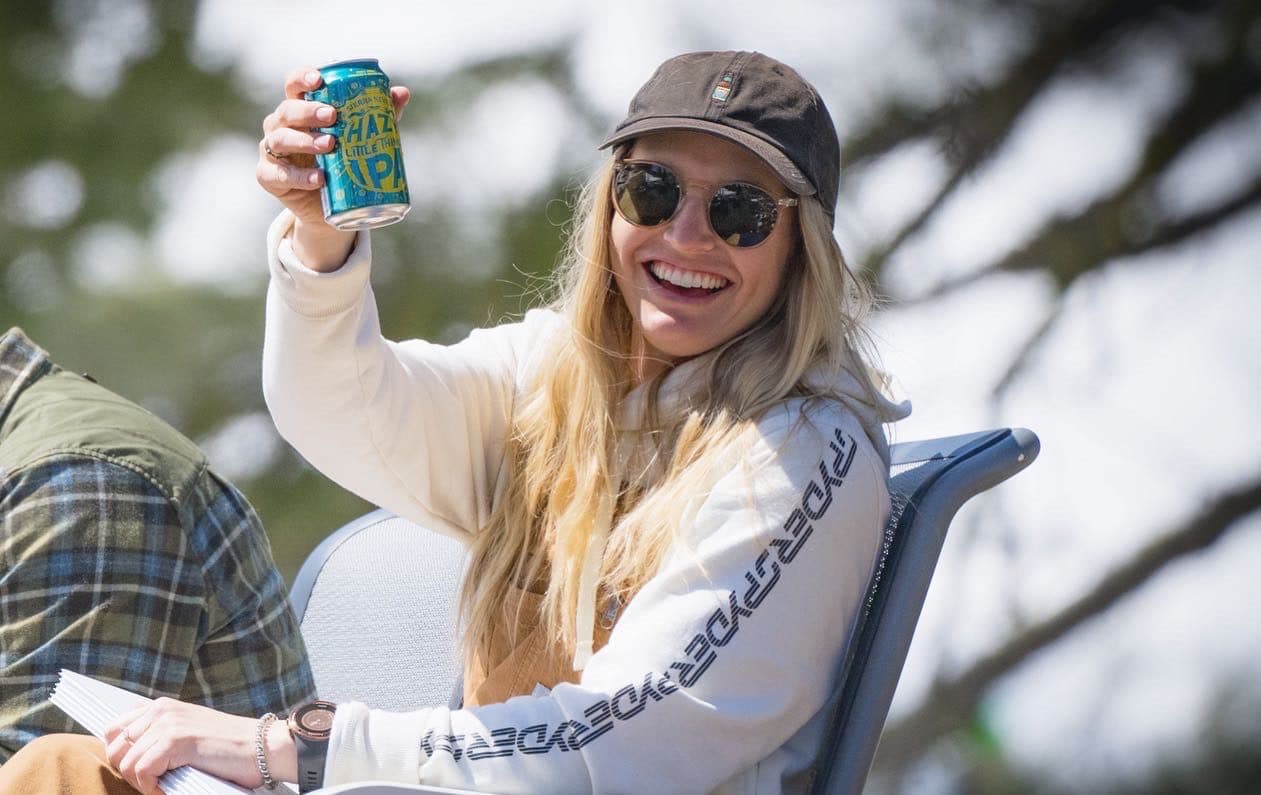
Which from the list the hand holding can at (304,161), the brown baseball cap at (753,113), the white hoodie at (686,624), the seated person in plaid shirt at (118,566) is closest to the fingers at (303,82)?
the hand holding can at (304,161)

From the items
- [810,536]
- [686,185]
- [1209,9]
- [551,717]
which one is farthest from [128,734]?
[1209,9]

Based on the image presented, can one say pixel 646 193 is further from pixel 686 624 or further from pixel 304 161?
pixel 686 624

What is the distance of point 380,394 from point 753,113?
1.63ft

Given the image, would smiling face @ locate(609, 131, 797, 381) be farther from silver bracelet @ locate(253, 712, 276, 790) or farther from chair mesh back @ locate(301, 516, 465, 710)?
silver bracelet @ locate(253, 712, 276, 790)

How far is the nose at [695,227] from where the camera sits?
163cm

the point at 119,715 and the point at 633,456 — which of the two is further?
the point at 633,456

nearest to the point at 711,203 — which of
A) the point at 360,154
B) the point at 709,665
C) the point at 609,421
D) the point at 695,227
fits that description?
the point at 695,227

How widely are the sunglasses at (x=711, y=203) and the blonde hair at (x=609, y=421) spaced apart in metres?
0.04

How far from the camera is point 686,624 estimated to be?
141 cm

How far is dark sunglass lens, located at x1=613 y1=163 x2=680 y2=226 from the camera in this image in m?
1.63

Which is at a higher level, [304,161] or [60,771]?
[304,161]

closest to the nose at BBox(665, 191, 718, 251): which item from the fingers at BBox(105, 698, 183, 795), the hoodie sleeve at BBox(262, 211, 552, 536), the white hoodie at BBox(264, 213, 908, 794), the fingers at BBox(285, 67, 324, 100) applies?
the white hoodie at BBox(264, 213, 908, 794)

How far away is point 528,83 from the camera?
3914mm

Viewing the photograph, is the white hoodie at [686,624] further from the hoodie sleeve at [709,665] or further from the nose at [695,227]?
the nose at [695,227]
